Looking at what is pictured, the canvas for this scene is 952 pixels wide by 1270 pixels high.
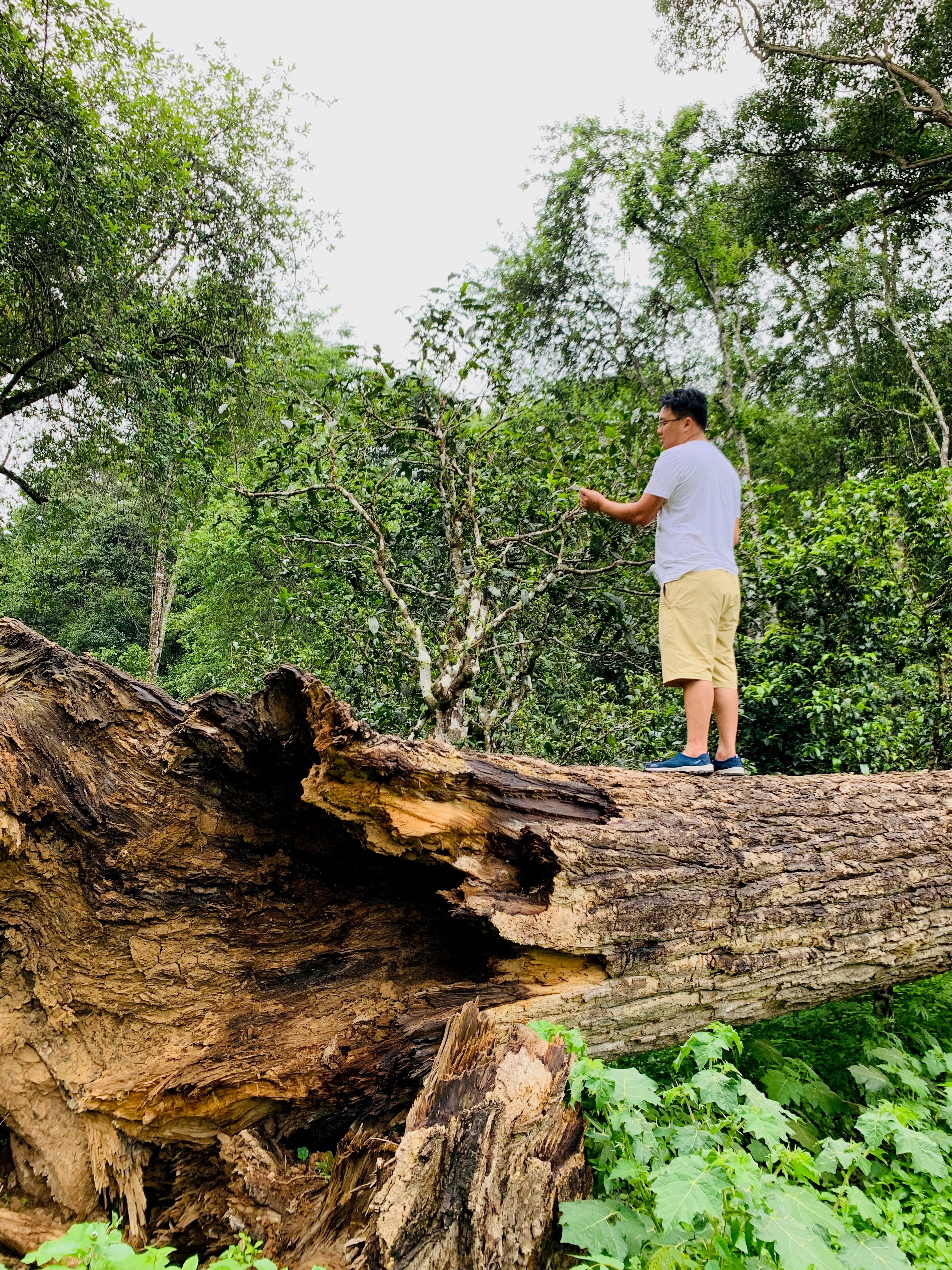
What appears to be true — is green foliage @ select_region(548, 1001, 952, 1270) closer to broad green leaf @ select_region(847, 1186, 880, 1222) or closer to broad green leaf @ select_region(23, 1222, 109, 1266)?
broad green leaf @ select_region(847, 1186, 880, 1222)

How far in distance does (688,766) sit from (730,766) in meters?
0.40

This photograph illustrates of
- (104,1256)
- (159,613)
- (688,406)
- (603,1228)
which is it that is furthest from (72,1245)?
(159,613)

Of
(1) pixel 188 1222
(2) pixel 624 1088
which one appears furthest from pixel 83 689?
(2) pixel 624 1088

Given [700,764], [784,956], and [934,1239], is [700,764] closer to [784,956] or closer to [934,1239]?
[784,956]

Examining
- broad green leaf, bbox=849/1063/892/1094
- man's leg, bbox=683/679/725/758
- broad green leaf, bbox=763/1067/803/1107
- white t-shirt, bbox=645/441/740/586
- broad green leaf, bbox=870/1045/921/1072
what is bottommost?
broad green leaf, bbox=763/1067/803/1107

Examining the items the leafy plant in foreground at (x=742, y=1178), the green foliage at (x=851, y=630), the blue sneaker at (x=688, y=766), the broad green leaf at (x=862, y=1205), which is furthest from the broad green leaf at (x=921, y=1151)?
the green foliage at (x=851, y=630)

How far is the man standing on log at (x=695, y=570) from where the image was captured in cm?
329

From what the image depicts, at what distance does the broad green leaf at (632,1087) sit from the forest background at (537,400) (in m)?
3.05

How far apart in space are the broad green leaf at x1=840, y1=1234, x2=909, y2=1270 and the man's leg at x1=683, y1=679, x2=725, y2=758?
181cm

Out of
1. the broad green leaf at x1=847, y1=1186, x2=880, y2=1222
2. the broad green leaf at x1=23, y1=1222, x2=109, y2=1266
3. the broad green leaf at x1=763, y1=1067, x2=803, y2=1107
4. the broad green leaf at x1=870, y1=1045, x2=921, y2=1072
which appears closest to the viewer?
the broad green leaf at x1=23, y1=1222, x2=109, y2=1266

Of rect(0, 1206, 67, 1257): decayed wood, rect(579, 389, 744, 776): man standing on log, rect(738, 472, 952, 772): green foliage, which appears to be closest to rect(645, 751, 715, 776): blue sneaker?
rect(579, 389, 744, 776): man standing on log

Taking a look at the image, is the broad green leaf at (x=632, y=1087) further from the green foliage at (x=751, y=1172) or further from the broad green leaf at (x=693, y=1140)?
the broad green leaf at (x=693, y=1140)

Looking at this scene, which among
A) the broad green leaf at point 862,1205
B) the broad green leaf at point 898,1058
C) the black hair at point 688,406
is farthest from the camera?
the black hair at point 688,406

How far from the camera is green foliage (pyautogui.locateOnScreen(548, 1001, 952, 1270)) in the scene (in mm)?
1553
